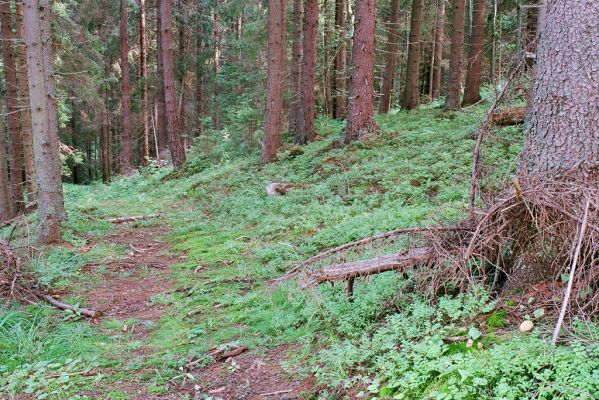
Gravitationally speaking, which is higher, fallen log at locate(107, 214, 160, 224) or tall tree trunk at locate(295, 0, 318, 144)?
tall tree trunk at locate(295, 0, 318, 144)

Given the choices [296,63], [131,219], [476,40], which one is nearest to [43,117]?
[131,219]

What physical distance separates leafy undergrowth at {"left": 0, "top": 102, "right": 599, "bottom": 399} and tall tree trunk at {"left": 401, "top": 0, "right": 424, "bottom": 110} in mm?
5989

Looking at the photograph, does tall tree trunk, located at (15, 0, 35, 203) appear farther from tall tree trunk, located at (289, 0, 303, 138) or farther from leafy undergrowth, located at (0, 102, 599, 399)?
tall tree trunk, located at (289, 0, 303, 138)

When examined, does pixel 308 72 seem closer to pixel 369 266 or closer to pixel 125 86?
pixel 125 86

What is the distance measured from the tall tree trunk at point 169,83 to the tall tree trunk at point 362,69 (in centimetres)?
780

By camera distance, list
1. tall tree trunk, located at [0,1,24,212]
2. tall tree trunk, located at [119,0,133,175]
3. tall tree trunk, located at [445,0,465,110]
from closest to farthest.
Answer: tall tree trunk, located at [0,1,24,212] < tall tree trunk, located at [445,0,465,110] < tall tree trunk, located at [119,0,133,175]

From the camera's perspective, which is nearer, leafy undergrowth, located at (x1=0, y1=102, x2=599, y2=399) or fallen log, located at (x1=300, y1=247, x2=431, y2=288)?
leafy undergrowth, located at (x1=0, y1=102, x2=599, y2=399)

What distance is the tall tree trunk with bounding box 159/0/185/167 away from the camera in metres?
16.1

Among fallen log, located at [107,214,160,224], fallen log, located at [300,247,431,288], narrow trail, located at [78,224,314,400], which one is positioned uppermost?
fallen log, located at [300,247,431,288]

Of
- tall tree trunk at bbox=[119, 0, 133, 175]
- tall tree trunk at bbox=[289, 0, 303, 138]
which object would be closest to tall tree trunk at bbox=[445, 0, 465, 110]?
tall tree trunk at bbox=[289, 0, 303, 138]

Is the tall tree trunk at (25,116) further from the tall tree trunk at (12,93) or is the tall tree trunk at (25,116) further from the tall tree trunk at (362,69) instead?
the tall tree trunk at (362,69)

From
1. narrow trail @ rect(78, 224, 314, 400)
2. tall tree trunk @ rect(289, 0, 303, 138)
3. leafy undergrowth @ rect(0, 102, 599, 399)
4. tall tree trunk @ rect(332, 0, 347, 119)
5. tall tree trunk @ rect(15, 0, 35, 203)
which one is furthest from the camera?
tall tree trunk @ rect(332, 0, 347, 119)

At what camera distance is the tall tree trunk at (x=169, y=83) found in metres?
16.1

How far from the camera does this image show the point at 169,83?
16719 mm
